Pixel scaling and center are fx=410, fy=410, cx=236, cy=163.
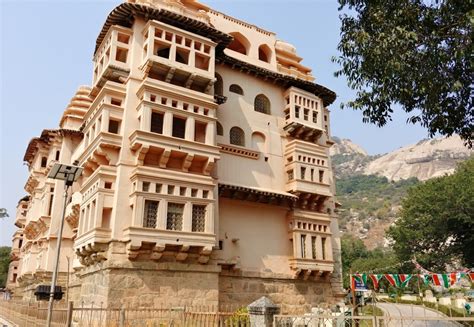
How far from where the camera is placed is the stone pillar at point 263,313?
11.4 metres

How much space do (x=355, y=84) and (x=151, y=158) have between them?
9.34 metres

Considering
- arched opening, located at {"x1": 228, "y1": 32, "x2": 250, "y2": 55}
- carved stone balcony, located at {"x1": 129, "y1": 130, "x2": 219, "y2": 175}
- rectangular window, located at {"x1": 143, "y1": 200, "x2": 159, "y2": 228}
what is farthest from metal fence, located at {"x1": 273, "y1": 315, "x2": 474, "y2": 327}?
arched opening, located at {"x1": 228, "y1": 32, "x2": 250, "y2": 55}

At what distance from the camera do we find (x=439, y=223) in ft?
147

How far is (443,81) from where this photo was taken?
11.9m

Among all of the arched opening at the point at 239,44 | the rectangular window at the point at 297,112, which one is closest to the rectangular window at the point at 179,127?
the rectangular window at the point at 297,112

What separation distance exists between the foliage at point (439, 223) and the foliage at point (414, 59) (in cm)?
3207

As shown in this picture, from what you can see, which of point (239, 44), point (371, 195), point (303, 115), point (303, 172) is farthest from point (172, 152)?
point (371, 195)

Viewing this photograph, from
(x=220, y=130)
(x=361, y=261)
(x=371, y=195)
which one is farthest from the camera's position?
(x=371, y=195)

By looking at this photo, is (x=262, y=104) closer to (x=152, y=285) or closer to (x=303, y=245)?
(x=303, y=245)

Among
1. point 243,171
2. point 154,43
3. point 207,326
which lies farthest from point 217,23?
point 207,326

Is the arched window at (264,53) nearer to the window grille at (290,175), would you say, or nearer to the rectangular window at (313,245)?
the window grille at (290,175)

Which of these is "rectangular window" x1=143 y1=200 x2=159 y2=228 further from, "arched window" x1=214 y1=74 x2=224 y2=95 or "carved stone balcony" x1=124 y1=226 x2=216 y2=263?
"arched window" x1=214 y1=74 x2=224 y2=95

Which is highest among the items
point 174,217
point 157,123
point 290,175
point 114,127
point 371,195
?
point 371,195

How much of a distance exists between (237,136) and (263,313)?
40.7ft
